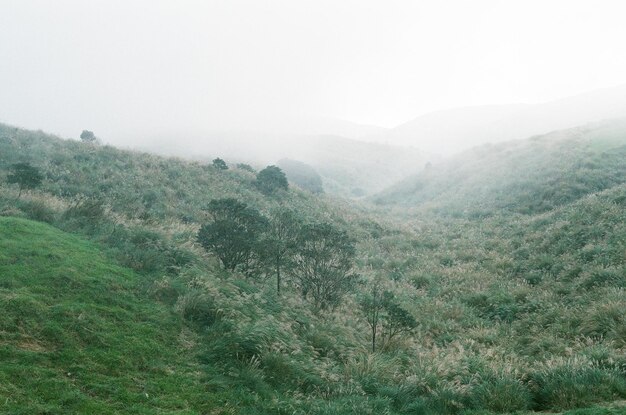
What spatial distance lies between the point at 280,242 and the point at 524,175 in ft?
103

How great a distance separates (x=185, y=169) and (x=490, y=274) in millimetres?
20418

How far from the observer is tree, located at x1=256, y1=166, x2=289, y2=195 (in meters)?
29.5

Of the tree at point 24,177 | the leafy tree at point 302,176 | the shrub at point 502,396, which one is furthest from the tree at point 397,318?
the leafy tree at point 302,176

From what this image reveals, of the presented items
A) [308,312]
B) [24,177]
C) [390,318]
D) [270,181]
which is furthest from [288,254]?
[270,181]

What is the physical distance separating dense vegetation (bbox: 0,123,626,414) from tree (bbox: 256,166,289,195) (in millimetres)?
7396

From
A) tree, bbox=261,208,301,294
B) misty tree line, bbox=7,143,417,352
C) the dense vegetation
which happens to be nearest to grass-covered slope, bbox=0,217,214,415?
the dense vegetation

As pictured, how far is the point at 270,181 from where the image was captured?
30.2m

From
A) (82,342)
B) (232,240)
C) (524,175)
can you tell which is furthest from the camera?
(524,175)

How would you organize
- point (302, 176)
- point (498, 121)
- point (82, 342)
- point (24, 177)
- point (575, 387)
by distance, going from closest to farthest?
point (82, 342)
point (575, 387)
point (24, 177)
point (302, 176)
point (498, 121)

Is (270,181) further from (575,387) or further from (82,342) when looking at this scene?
(575,387)

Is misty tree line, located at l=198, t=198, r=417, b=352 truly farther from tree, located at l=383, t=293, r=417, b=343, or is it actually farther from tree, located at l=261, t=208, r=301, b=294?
tree, located at l=383, t=293, r=417, b=343

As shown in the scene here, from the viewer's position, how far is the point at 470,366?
7453 millimetres

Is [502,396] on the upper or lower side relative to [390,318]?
upper

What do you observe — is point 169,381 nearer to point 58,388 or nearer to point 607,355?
point 58,388
